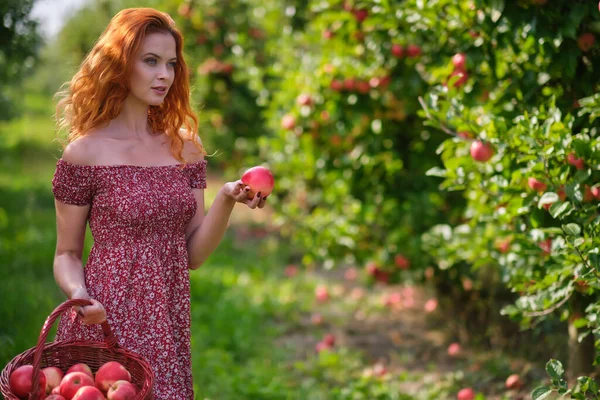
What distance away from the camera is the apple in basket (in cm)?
185

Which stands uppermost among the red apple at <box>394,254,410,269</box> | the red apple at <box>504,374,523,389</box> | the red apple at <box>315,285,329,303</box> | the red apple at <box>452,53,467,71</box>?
the red apple at <box>452,53,467,71</box>

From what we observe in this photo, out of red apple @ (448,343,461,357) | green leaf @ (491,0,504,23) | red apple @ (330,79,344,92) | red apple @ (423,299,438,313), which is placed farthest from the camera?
red apple @ (423,299,438,313)

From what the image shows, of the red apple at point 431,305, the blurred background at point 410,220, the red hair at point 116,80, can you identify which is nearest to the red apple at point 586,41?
the blurred background at point 410,220

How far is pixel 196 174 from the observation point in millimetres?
2258

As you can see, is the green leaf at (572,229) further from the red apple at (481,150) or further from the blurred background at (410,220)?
the red apple at (481,150)

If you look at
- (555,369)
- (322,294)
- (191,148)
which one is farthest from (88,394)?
(322,294)

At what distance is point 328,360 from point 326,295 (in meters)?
1.07

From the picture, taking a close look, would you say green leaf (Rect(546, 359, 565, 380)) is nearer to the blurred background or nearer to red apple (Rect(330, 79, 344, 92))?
the blurred background

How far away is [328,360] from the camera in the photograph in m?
4.02

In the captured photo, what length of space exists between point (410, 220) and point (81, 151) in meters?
2.32

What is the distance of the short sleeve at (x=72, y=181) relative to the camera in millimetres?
2053

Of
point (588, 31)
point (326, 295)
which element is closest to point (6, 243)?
point (326, 295)

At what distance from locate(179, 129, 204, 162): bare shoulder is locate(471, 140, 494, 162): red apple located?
98cm

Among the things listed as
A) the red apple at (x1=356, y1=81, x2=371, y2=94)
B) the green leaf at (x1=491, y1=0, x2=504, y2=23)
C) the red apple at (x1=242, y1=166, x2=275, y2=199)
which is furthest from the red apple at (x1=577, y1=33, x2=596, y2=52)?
the red apple at (x1=356, y1=81, x2=371, y2=94)
